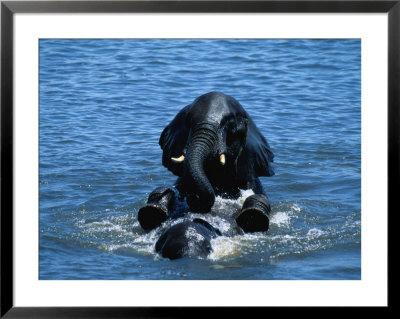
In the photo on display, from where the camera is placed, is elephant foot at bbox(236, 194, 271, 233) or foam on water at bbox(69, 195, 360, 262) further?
elephant foot at bbox(236, 194, 271, 233)

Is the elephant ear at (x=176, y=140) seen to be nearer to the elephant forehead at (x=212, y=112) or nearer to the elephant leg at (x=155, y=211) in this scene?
the elephant forehead at (x=212, y=112)

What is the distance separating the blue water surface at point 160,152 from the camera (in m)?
12.4

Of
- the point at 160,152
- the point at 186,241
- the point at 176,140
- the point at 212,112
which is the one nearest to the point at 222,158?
the point at 212,112

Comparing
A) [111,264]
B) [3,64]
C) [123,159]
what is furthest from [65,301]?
[123,159]

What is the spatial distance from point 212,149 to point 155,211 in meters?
0.97

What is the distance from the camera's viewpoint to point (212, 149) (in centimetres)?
1330

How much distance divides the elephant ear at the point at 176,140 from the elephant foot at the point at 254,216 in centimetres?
89

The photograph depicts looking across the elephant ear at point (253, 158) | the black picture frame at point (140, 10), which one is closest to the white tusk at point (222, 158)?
the elephant ear at point (253, 158)

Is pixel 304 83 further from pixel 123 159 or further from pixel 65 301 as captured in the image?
pixel 65 301

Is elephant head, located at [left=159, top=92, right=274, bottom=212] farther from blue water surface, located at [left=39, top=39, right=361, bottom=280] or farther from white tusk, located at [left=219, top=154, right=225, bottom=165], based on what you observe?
blue water surface, located at [left=39, top=39, right=361, bottom=280]

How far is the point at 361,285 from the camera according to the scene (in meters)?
11.8

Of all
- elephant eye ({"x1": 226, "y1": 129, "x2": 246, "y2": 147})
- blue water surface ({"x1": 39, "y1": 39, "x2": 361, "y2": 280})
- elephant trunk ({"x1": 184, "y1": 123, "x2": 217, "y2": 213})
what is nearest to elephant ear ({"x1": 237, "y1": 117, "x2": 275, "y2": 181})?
elephant eye ({"x1": 226, "y1": 129, "x2": 246, "y2": 147})

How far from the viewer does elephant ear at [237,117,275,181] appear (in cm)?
1397

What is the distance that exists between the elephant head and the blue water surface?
38 centimetres
